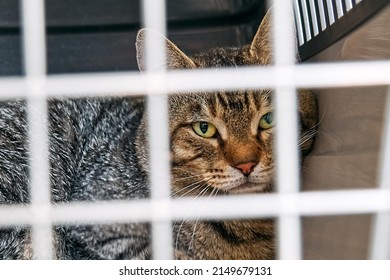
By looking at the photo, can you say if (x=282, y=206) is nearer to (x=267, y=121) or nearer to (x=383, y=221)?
(x=383, y=221)

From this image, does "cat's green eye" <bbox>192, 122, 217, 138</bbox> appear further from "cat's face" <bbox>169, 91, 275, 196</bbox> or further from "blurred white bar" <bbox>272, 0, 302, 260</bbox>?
"blurred white bar" <bbox>272, 0, 302, 260</bbox>

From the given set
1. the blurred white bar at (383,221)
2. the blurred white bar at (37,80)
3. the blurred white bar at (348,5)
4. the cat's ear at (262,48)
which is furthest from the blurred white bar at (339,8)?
the blurred white bar at (37,80)

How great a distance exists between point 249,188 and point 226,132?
0.10m

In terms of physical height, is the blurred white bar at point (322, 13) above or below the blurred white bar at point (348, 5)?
above

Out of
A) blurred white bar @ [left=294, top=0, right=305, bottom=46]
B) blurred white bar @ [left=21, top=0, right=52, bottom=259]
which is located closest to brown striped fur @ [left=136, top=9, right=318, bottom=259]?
blurred white bar @ [left=294, top=0, right=305, bottom=46]

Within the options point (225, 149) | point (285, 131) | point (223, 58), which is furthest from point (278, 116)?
point (223, 58)

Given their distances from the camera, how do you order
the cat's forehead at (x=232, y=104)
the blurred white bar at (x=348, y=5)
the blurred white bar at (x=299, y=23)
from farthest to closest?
1. the blurred white bar at (x=299, y=23)
2. the cat's forehead at (x=232, y=104)
3. the blurred white bar at (x=348, y=5)

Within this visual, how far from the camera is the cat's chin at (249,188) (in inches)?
40.6

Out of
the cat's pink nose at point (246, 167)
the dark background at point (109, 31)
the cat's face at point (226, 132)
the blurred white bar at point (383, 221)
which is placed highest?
the dark background at point (109, 31)

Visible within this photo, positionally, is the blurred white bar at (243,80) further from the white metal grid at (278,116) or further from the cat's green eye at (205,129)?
the cat's green eye at (205,129)

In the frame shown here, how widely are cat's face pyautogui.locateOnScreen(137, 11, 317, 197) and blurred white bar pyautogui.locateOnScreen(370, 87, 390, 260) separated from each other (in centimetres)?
24

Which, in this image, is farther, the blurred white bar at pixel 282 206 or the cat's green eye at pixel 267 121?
the cat's green eye at pixel 267 121

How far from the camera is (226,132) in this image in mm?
1062
